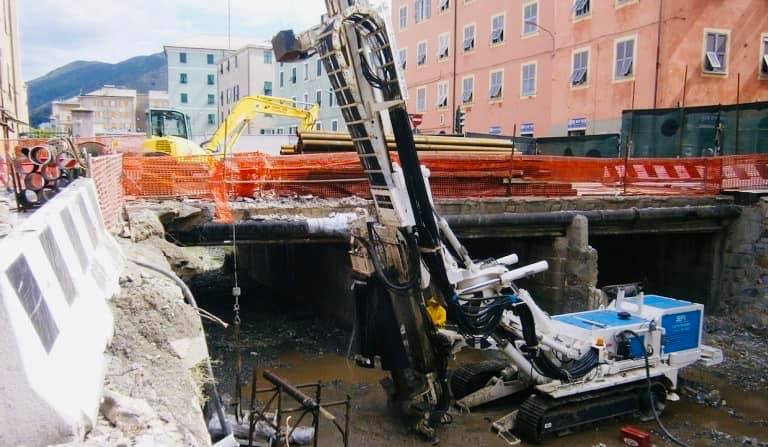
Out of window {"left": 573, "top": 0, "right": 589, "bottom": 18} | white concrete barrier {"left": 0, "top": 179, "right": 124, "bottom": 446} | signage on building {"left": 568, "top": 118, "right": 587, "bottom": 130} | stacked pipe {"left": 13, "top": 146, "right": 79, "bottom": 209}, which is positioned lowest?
white concrete barrier {"left": 0, "top": 179, "right": 124, "bottom": 446}

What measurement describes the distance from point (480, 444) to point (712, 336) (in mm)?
7825

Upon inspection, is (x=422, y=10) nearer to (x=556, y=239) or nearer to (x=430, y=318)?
(x=556, y=239)

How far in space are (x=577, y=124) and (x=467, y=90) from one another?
8.92m

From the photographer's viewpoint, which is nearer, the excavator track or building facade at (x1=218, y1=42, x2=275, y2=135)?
the excavator track

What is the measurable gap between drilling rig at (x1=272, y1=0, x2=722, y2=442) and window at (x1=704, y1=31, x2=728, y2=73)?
1697cm

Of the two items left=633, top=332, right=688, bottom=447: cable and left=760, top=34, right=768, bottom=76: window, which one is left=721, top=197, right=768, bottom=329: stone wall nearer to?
left=633, top=332, right=688, bottom=447: cable

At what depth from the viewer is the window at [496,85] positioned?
30219mm

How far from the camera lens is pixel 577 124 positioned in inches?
997

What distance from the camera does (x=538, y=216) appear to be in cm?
1220

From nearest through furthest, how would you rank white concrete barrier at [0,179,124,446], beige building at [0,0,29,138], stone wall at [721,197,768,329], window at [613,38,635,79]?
white concrete barrier at [0,179,124,446]
stone wall at [721,197,768,329]
window at [613,38,635,79]
beige building at [0,0,29,138]

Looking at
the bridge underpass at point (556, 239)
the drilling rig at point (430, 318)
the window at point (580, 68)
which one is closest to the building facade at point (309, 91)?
the window at point (580, 68)

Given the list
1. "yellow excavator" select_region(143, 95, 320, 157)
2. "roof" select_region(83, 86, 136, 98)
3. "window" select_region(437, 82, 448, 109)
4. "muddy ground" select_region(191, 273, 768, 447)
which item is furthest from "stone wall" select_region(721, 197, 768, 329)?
"roof" select_region(83, 86, 136, 98)

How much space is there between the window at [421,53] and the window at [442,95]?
96.3 inches

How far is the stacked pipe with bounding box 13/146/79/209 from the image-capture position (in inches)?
288
